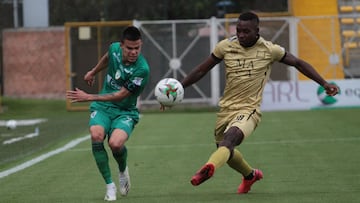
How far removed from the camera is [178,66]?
102ft

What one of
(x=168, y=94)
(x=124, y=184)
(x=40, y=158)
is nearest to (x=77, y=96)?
(x=168, y=94)

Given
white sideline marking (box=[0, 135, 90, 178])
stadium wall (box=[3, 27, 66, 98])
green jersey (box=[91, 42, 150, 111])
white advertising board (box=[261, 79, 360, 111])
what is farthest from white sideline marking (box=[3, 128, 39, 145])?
stadium wall (box=[3, 27, 66, 98])

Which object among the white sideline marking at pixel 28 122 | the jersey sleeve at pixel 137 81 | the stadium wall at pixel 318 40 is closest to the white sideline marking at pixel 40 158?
the jersey sleeve at pixel 137 81

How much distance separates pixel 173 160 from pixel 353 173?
11.4 feet

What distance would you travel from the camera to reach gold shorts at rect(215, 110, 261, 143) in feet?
33.3

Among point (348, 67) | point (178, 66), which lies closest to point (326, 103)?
point (348, 67)

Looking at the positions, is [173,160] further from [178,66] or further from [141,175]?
[178,66]

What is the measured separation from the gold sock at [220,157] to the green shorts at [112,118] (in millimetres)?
1190

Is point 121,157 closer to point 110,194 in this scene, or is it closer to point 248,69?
point 110,194

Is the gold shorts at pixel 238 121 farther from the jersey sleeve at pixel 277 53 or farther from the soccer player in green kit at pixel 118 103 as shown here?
the soccer player in green kit at pixel 118 103

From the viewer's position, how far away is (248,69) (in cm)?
1047

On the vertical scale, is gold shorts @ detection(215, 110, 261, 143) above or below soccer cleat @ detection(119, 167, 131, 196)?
above

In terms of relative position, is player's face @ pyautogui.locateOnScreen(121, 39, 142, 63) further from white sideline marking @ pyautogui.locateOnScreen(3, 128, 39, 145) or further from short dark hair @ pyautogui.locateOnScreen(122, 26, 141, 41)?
white sideline marking @ pyautogui.locateOnScreen(3, 128, 39, 145)

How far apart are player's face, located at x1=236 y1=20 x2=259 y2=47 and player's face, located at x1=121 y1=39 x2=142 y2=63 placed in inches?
43.2
